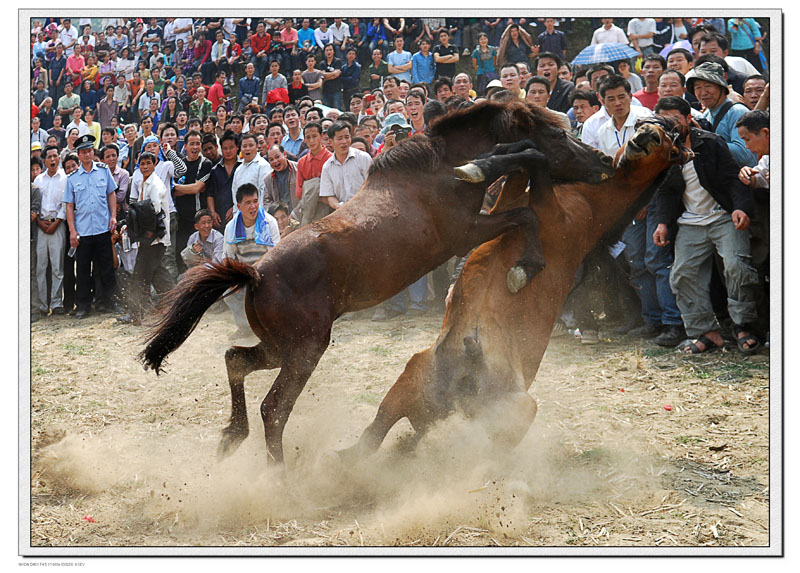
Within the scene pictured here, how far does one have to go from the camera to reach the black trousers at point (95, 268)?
9109mm

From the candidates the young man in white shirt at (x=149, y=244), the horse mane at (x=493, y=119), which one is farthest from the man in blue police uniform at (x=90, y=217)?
the horse mane at (x=493, y=119)

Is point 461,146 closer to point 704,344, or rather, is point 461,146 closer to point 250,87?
point 704,344

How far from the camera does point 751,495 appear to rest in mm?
4652

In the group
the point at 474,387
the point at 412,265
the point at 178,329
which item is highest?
the point at 412,265

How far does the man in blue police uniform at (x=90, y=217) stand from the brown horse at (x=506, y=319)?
5.33 m

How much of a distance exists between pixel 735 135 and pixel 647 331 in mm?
1877

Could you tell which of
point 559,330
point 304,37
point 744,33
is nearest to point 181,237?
point 304,37

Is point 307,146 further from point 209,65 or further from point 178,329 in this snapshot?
point 178,329

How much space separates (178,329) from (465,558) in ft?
6.55

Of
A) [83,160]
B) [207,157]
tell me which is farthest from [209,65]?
A: [83,160]

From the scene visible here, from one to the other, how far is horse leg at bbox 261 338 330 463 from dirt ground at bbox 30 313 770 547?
0.28m

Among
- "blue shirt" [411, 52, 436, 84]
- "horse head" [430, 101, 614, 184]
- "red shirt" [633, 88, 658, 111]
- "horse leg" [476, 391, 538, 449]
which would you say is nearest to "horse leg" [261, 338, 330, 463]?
"horse leg" [476, 391, 538, 449]

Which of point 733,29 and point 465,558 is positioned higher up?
point 733,29

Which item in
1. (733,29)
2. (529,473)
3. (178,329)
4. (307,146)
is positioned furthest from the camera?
(307,146)
